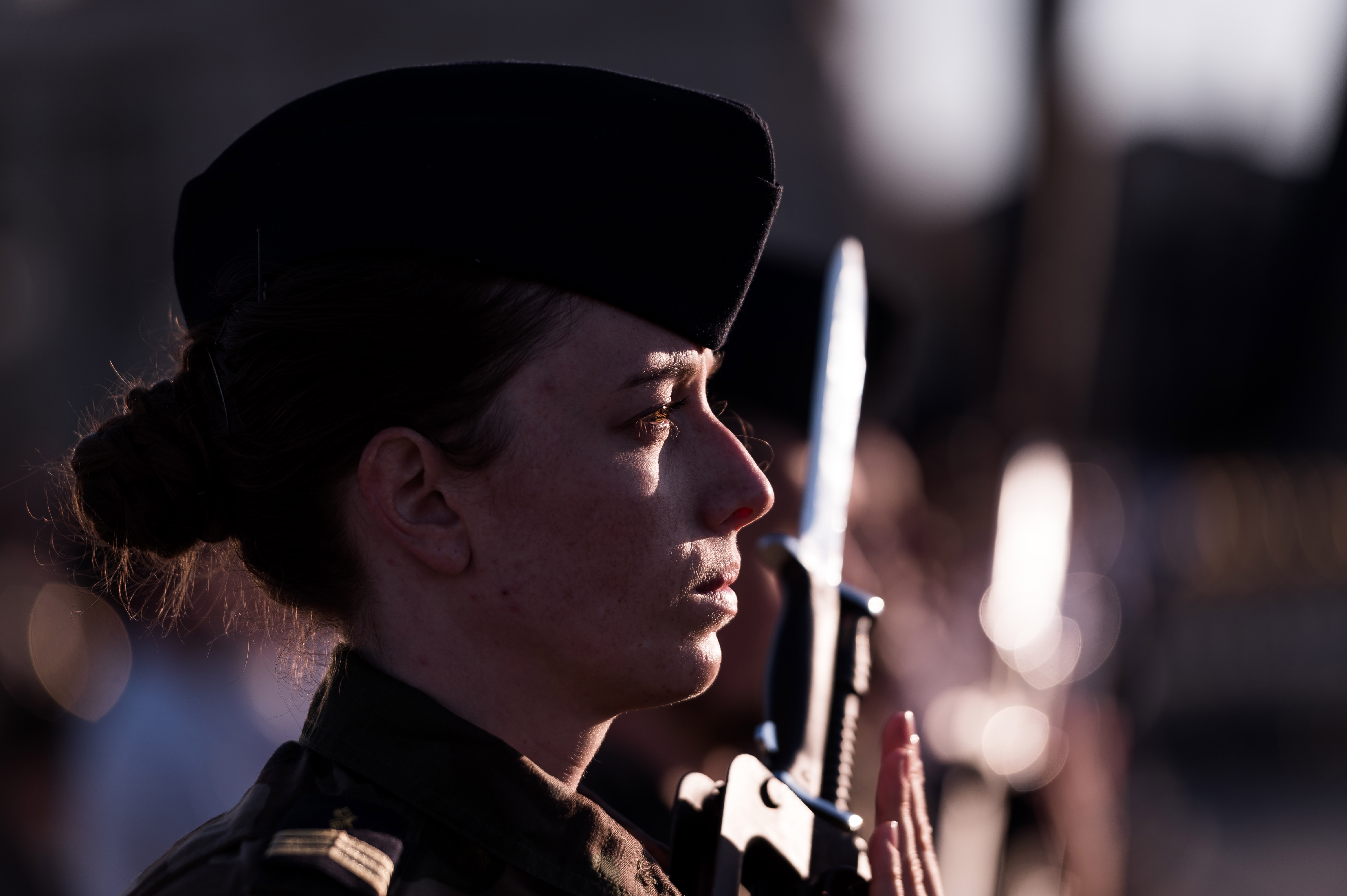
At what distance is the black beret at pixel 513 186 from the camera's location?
1.50 meters

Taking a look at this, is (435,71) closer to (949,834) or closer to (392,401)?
(392,401)

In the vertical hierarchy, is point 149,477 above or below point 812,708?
below

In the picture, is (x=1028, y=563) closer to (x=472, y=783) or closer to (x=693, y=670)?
(x=693, y=670)

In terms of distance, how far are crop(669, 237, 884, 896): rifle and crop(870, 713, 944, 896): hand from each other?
0.21 ft

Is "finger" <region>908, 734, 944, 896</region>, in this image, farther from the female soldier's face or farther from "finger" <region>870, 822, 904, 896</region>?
the female soldier's face

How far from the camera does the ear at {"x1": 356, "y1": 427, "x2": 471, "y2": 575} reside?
1.49 meters

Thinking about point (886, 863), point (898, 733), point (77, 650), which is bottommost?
point (886, 863)

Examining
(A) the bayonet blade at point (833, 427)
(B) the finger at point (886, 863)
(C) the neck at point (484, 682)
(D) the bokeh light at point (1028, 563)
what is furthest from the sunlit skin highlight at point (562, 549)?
(D) the bokeh light at point (1028, 563)

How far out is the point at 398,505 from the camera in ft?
4.92

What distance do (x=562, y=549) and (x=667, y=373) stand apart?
267 mm

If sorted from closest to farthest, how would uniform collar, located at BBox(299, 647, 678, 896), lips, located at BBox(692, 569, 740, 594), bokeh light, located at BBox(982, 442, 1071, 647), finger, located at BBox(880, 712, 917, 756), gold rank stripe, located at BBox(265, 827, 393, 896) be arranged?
1. gold rank stripe, located at BBox(265, 827, 393, 896)
2. uniform collar, located at BBox(299, 647, 678, 896)
3. lips, located at BBox(692, 569, 740, 594)
4. finger, located at BBox(880, 712, 917, 756)
5. bokeh light, located at BBox(982, 442, 1071, 647)

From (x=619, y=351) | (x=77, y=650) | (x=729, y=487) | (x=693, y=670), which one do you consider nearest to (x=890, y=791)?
(x=693, y=670)

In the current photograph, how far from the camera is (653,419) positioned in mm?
1522

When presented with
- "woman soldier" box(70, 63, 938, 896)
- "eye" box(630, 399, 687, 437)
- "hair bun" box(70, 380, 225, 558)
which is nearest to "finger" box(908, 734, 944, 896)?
"woman soldier" box(70, 63, 938, 896)
